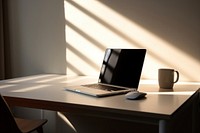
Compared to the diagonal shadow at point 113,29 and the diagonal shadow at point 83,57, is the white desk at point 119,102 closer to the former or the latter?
the diagonal shadow at point 113,29

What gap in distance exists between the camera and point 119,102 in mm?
1297

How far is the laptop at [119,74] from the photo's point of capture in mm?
1557

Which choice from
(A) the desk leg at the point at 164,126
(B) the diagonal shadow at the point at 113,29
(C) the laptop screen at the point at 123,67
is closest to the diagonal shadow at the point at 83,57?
(B) the diagonal shadow at the point at 113,29

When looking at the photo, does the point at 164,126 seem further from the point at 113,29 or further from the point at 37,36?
the point at 37,36

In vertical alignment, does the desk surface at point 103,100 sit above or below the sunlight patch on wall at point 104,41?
below

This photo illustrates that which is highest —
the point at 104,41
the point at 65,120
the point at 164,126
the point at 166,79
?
the point at 104,41

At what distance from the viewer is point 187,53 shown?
1.91 meters

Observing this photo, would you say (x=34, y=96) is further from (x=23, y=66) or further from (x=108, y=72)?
(x=23, y=66)

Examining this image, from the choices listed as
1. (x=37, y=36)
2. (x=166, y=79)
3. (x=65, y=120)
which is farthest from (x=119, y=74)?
(x=37, y=36)

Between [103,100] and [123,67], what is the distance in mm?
390

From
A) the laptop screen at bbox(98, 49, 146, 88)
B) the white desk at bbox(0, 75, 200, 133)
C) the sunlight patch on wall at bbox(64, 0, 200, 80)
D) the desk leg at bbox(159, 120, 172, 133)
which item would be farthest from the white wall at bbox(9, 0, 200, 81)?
the desk leg at bbox(159, 120, 172, 133)

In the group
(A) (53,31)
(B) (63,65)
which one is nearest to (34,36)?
(A) (53,31)

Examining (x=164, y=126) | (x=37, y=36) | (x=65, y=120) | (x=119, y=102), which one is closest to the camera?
(x=164, y=126)

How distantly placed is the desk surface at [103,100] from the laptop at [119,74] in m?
0.08
